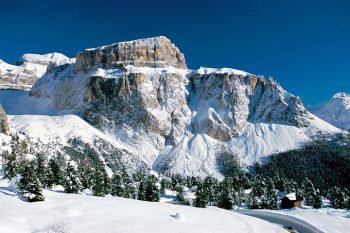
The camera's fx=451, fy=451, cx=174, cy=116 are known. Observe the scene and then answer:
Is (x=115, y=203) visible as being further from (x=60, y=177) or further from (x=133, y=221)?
(x=60, y=177)

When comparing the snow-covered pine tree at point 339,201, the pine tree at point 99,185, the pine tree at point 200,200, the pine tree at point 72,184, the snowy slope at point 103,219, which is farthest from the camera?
the snow-covered pine tree at point 339,201

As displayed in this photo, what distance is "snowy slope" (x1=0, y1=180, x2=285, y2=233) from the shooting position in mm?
50500

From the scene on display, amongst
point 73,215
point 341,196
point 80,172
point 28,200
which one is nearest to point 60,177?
point 80,172

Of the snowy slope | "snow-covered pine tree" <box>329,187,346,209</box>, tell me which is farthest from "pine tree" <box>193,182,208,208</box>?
the snowy slope

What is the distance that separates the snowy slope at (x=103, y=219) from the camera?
5050 centimetres

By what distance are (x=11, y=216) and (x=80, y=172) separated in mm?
72924

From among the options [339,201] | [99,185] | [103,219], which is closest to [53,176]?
[99,185]

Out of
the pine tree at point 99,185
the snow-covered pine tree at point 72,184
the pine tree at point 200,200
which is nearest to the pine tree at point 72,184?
the snow-covered pine tree at point 72,184

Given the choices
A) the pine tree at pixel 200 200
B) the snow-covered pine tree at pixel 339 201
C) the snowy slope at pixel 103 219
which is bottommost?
the snowy slope at pixel 103 219

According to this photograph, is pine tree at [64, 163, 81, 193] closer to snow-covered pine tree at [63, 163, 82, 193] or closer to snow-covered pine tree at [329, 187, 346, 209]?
snow-covered pine tree at [63, 163, 82, 193]

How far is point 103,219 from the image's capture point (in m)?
56.4

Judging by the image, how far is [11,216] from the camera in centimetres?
5253

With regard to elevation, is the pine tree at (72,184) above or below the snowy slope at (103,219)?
above

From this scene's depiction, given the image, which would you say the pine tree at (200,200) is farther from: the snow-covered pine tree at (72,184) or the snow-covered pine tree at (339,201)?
the snow-covered pine tree at (339,201)
